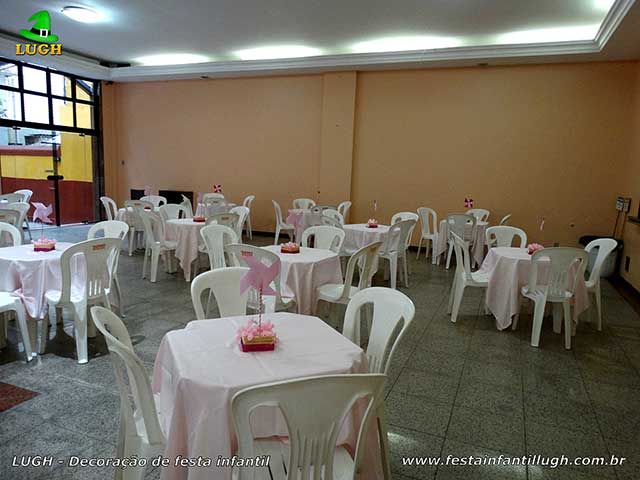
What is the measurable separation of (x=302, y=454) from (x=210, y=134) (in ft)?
28.8

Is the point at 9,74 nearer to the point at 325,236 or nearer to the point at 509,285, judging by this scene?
the point at 325,236

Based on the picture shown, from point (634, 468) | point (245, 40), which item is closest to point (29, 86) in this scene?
point (245, 40)

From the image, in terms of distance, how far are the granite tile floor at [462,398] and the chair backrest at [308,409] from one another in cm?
101

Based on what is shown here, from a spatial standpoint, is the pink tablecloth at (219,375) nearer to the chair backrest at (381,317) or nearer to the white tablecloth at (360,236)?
the chair backrest at (381,317)

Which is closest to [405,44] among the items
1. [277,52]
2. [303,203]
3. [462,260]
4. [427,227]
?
[277,52]

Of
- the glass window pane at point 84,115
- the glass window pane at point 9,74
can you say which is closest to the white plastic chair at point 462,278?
the glass window pane at point 9,74

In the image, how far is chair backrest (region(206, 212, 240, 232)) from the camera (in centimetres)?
512

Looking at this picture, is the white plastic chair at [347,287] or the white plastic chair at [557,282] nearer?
the white plastic chair at [347,287]

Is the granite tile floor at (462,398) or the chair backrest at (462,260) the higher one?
the chair backrest at (462,260)

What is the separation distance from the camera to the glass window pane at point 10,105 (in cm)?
796

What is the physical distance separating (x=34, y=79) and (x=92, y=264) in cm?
735

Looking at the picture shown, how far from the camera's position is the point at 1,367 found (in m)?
2.97

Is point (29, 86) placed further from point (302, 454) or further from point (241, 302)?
point (302, 454)

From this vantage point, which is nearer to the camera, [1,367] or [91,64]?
[1,367]
